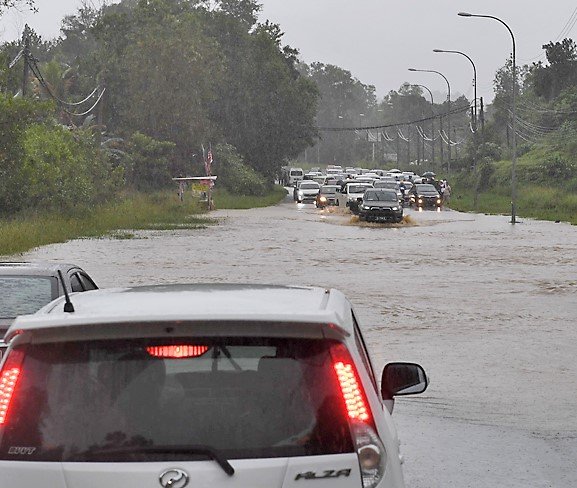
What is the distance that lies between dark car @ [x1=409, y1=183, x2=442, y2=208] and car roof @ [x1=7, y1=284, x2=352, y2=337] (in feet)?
251

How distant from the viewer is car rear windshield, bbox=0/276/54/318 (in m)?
11.3

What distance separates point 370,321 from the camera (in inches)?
785

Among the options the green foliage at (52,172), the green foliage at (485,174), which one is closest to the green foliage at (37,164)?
the green foliage at (52,172)

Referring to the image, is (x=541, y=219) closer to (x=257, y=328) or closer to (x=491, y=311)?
(x=491, y=311)

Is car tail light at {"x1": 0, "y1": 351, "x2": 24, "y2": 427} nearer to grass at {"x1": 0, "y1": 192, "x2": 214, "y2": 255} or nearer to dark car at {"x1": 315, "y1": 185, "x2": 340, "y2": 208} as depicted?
grass at {"x1": 0, "y1": 192, "x2": 214, "y2": 255}

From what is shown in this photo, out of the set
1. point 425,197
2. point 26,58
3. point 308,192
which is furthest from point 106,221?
point 308,192

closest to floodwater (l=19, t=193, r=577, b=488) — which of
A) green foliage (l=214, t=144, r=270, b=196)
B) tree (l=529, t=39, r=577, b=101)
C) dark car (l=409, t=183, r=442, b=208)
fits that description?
dark car (l=409, t=183, r=442, b=208)

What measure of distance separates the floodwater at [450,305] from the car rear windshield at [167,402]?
4.83 meters

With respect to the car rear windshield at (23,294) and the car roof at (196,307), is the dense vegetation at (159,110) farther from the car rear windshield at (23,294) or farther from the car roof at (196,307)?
the car roof at (196,307)

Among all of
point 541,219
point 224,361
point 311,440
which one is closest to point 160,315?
point 224,361

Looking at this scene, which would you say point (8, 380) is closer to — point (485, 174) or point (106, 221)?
point (106, 221)

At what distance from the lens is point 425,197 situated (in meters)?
81.4

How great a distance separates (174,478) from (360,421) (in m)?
0.63

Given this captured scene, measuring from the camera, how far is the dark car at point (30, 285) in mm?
11383
